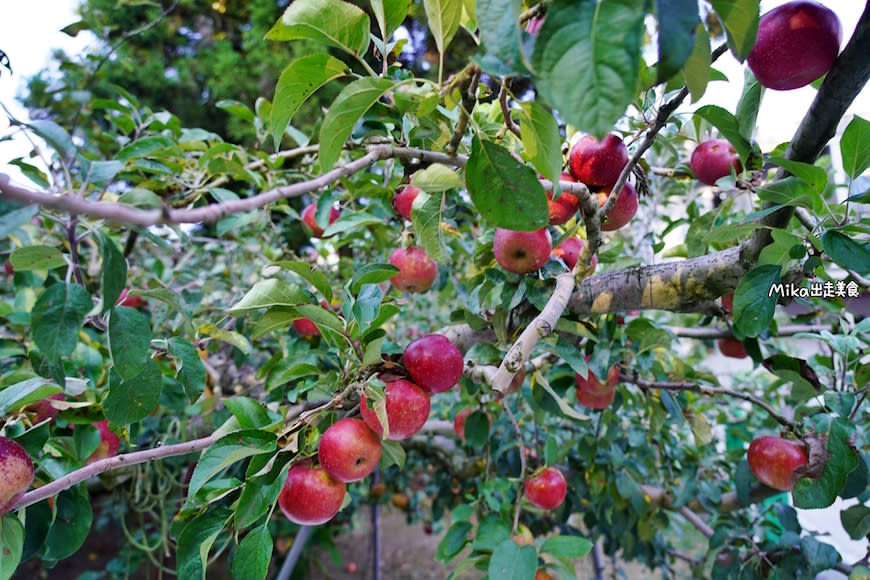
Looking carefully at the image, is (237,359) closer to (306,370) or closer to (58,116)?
(306,370)

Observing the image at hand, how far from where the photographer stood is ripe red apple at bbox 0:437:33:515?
54cm

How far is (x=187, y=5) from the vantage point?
370 cm

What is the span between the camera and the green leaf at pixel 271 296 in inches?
24.3

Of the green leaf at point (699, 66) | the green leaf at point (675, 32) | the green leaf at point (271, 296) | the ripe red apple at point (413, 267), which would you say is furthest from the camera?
the ripe red apple at point (413, 267)

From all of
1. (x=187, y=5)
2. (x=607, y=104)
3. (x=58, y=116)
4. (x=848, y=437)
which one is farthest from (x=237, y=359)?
(x=187, y=5)

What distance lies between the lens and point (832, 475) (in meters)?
0.75

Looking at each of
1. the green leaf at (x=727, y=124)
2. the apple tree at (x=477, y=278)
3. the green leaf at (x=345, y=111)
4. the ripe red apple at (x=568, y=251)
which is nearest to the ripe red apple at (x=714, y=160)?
the apple tree at (x=477, y=278)

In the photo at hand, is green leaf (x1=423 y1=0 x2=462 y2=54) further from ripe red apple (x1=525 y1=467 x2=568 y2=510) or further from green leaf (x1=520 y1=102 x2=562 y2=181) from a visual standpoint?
ripe red apple (x1=525 y1=467 x2=568 y2=510)

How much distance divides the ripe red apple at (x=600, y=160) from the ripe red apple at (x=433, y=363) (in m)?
0.32

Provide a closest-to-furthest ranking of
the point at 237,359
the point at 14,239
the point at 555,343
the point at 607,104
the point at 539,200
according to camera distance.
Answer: the point at 607,104 → the point at 539,200 → the point at 555,343 → the point at 237,359 → the point at 14,239

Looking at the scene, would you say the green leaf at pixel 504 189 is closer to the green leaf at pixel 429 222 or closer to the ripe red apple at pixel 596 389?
the green leaf at pixel 429 222

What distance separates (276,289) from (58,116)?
2.12m

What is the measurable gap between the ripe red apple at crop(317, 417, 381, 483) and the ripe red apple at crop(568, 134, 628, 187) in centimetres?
48

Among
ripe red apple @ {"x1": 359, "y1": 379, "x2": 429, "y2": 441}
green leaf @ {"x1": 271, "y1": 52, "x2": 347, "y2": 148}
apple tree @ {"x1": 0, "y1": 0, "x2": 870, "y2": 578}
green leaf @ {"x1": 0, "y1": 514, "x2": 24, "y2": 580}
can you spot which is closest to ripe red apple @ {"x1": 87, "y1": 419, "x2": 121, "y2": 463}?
apple tree @ {"x1": 0, "y1": 0, "x2": 870, "y2": 578}
